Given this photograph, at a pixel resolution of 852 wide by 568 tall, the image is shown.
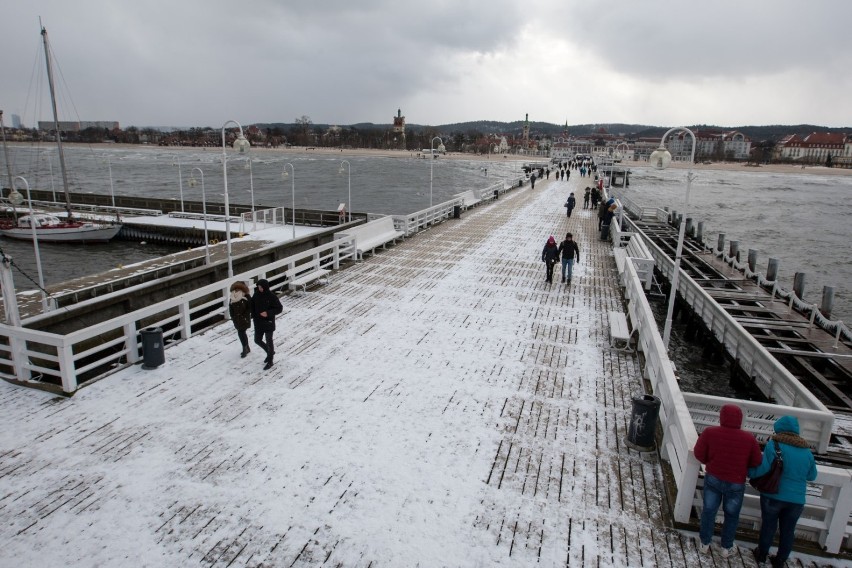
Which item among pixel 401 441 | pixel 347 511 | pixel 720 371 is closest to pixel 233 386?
pixel 401 441

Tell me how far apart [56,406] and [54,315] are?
6.57m

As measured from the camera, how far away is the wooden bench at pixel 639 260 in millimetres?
16031

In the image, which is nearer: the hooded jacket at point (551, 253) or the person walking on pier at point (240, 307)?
the person walking on pier at point (240, 307)

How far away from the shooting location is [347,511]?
19.7 ft

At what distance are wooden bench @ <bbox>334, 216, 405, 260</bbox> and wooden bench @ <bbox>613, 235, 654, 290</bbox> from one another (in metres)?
8.48

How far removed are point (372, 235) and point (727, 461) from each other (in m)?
16.6

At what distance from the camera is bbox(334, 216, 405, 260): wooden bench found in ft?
61.6

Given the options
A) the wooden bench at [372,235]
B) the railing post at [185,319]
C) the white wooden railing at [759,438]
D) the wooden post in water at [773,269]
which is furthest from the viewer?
the wooden post in water at [773,269]

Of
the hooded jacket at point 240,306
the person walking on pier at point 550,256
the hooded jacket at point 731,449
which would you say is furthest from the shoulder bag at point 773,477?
the person walking on pier at point 550,256

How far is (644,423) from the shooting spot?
7301 millimetres

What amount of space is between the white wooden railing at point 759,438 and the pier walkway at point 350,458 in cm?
29

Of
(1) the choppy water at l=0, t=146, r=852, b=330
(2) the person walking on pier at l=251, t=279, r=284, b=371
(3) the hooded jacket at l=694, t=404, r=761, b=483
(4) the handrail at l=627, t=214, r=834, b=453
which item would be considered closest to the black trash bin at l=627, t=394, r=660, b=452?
(3) the hooded jacket at l=694, t=404, r=761, b=483

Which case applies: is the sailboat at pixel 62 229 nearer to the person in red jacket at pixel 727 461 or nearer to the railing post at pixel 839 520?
the person in red jacket at pixel 727 461

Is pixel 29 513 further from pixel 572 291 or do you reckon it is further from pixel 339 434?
pixel 572 291
